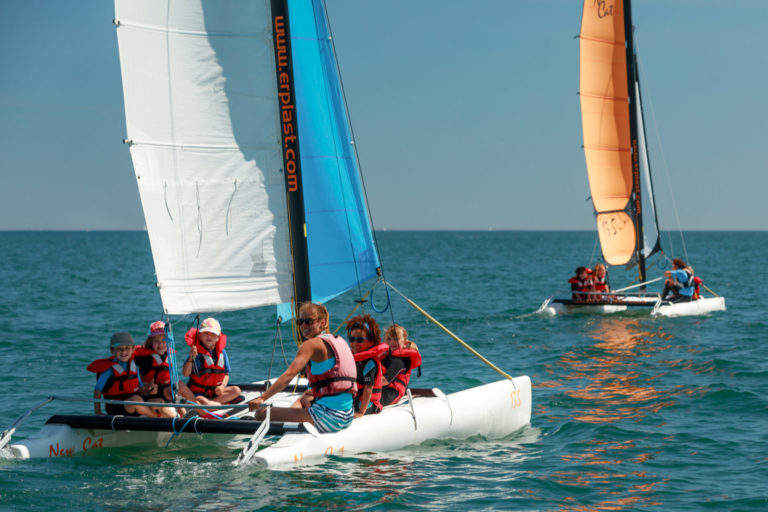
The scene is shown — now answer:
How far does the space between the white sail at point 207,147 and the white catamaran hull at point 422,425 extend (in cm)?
201

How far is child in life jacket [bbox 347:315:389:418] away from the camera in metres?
8.44

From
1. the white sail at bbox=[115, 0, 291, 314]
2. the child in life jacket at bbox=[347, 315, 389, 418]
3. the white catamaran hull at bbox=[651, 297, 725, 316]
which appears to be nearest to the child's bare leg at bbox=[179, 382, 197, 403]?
the white sail at bbox=[115, 0, 291, 314]

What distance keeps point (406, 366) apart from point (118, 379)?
275cm

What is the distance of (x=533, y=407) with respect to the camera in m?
11.2

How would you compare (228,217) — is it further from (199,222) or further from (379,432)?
(379,432)

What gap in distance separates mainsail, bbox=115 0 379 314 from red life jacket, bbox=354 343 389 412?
1.47m

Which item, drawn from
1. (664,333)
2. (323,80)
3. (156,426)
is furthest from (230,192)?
Answer: (664,333)

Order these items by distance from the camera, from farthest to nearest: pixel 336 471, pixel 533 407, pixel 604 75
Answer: pixel 604 75 → pixel 533 407 → pixel 336 471

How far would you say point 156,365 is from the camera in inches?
343

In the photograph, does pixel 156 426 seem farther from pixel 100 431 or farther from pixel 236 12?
pixel 236 12

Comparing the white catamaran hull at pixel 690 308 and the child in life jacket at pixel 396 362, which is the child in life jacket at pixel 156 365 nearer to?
the child in life jacket at pixel 396 362

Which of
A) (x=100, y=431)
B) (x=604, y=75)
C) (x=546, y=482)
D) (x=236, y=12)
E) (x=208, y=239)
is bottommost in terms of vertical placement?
(x=546, y=482)

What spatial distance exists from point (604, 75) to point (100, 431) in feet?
62.6

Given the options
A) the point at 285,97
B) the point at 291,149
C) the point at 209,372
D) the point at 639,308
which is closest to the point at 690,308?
the point at 639,308
